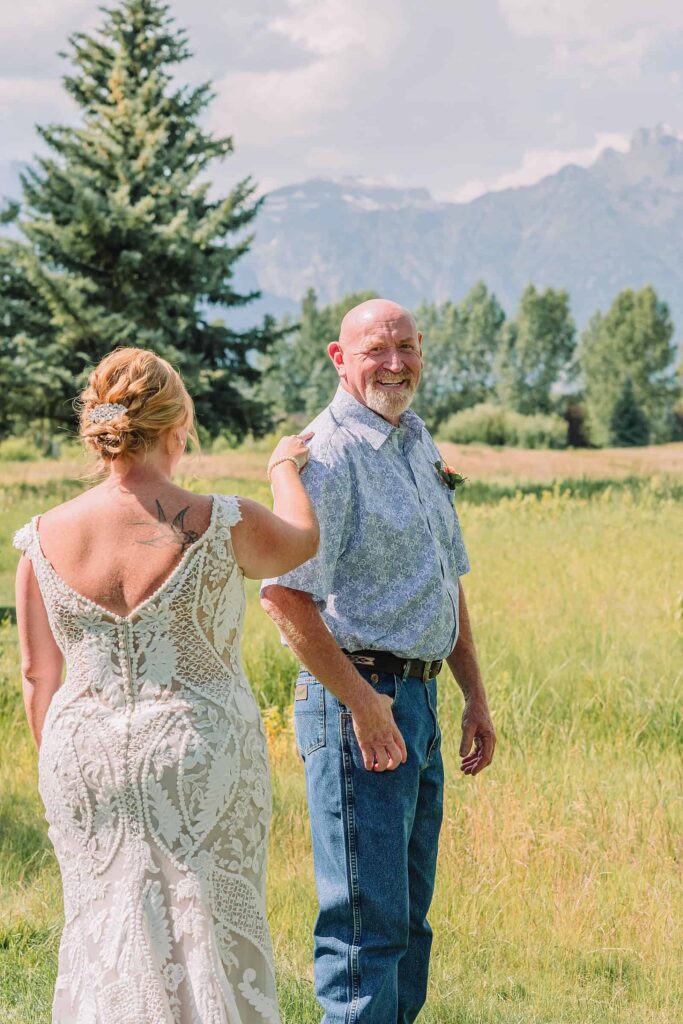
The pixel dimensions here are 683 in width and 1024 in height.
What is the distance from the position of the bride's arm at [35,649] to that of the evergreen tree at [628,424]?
71.4m

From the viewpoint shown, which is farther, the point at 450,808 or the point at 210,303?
the point at 210,303

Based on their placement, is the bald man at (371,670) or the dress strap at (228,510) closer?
the dress strap at (228,510)

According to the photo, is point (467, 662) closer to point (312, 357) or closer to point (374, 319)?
point (374, 319)

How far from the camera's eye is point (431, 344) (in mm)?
140875

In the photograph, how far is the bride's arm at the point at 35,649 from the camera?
2795mm

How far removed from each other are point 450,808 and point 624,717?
1.93 meters

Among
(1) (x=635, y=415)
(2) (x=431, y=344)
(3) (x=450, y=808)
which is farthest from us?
(2) (x=431, y=344)

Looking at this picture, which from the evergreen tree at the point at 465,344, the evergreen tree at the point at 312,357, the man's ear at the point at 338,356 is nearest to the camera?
the man's ear at the point at 338,356

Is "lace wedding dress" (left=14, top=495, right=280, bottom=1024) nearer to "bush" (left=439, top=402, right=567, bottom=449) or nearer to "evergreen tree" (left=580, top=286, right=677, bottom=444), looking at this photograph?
"bush" (left=439, top=402, right=567, bottom=449)

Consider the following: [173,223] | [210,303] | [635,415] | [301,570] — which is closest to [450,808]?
[301,570]

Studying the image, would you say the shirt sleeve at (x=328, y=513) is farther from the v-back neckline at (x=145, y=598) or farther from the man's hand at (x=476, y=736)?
the man's hand at (x=476, y=736)

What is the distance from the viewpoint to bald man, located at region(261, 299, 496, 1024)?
308cm

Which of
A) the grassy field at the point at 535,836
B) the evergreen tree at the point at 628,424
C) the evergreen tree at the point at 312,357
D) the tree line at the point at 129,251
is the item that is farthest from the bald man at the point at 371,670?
the evergreen tree at the point at 312,357

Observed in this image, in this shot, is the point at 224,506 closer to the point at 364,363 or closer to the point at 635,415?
the point at 364,363
